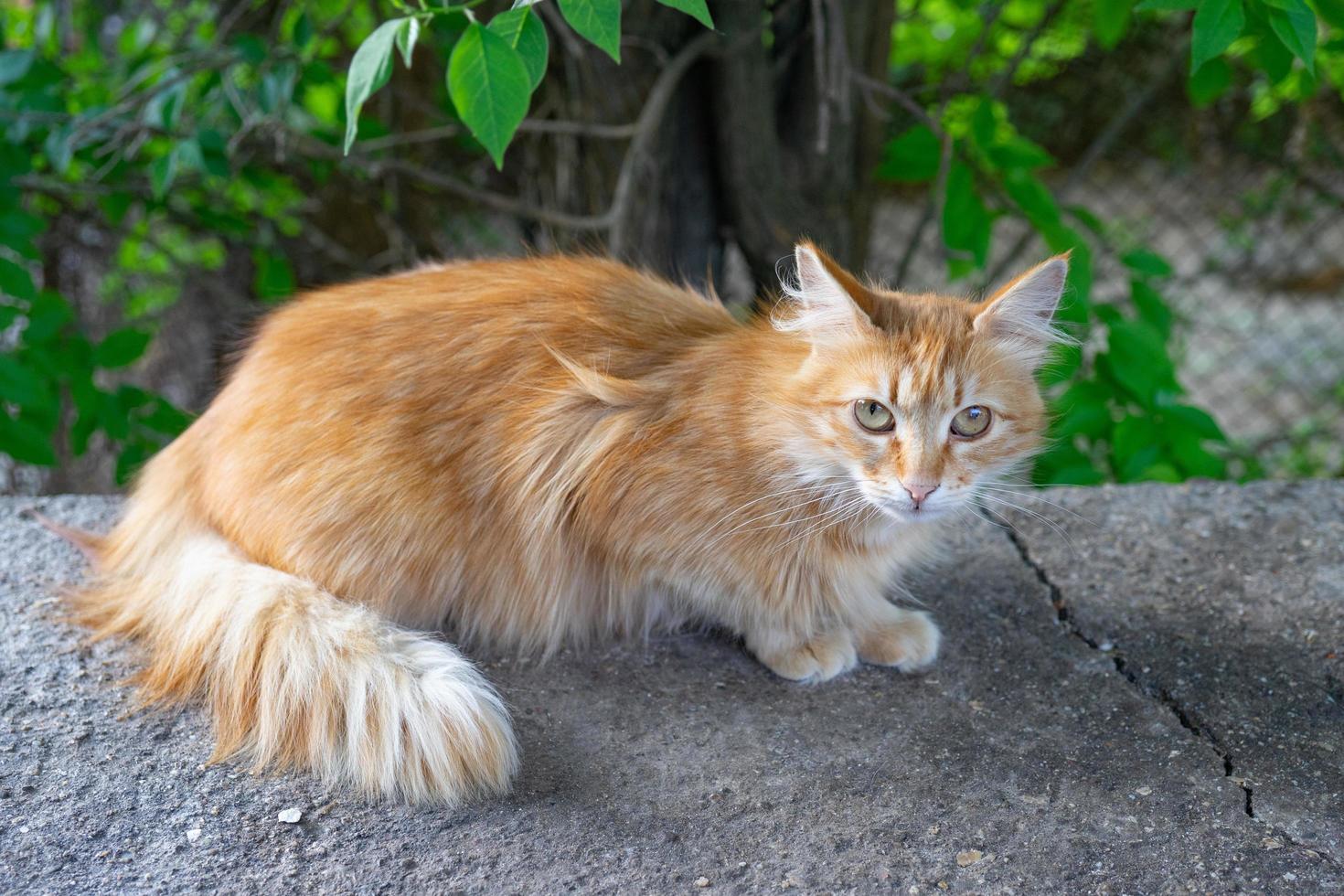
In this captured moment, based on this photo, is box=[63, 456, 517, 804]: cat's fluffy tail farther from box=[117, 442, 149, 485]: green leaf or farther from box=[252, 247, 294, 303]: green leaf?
box=[252, 247, 294, 303]: green leaf

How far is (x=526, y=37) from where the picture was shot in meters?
1.65

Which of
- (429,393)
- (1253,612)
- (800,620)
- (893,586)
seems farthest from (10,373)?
(1253,612)

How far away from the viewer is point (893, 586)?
244 cm

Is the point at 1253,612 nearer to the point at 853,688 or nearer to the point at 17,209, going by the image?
the point at 853,688

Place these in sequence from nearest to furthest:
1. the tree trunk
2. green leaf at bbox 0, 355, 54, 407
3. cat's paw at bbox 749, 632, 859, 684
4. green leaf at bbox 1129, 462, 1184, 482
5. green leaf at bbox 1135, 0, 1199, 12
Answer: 1. green leaf at bbox 1135, 0, 1199, 12
2. cat's paw at bbox 749, 632, 859, 684
3. green leaf at bbox 0, 355, 54, 407
4. green leaf at bbox 1129, 462, 1184, 482
5. the tree trunk

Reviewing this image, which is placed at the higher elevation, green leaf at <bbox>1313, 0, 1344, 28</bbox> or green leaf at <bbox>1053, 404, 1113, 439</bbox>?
green leaf at <bbox>1313, 0, 1344, 28</bbox>

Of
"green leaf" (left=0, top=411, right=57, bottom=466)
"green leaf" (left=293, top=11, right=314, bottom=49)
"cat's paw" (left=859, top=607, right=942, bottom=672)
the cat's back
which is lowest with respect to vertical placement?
"cat's paw" (left=859, top=607, right=942, bottom=672)

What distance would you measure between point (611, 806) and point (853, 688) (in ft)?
1.95

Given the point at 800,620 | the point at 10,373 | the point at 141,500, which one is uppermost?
the point at 10,373

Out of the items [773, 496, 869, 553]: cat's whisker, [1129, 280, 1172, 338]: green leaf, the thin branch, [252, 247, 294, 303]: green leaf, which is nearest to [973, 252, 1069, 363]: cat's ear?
[773, 496, 869, 553]: cat's whisker

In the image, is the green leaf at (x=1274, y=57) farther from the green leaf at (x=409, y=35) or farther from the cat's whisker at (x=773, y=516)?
the green leaf at (x=409, y=35)

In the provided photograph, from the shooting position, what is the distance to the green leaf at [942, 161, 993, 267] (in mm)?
3014

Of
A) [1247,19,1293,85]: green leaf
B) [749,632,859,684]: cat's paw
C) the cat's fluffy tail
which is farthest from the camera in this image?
[1247,19,1293,85]: green leaf

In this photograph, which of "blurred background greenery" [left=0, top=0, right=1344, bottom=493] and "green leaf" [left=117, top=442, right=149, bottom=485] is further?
"green leaf" [left=117, top=442, right=149, bottom=485]
